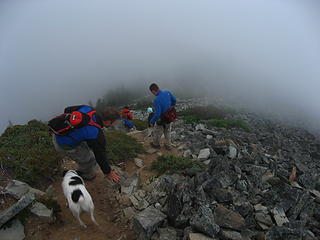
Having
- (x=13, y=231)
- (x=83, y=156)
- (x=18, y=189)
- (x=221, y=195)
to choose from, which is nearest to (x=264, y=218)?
(x=221, y=195)

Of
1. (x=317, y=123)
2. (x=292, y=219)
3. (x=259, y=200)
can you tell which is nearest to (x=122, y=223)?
(x=259, y=200)

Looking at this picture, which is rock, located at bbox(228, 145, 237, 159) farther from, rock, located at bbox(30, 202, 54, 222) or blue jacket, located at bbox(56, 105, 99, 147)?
rock, located at bbox(30, 202, 54, 222)

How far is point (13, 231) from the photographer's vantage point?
4.72 m

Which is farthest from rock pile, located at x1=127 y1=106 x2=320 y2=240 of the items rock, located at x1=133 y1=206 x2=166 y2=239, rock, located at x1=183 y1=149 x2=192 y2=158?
rock, located at x1=183 y1=149 x2=192 y2=158

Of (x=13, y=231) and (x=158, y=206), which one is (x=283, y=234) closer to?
(x=158, y=206)

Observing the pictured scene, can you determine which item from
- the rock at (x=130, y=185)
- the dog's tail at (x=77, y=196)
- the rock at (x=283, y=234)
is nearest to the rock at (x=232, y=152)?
the rock at (x=130, y=185)

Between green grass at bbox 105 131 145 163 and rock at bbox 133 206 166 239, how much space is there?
Result: 3.62 metres

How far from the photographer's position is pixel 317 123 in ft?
114

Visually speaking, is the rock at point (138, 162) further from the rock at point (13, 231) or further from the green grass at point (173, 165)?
the rock at point (13, 231)

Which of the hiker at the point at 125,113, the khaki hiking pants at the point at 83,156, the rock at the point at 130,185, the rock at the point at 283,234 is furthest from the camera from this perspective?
the hiker at the point at 125,113

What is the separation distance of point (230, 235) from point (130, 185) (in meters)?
→ 3.12

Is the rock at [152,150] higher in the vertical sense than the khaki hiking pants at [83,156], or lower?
lower

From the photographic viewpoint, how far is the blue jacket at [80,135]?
4988 mm

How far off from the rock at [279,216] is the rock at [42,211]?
16.3 ft
